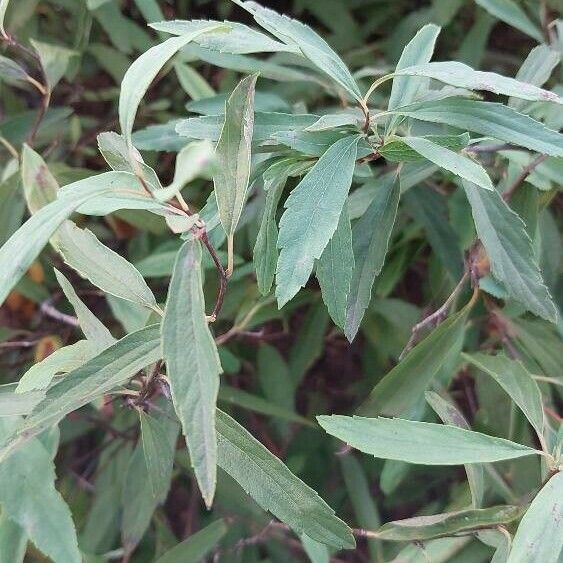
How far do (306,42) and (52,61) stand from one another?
39cm

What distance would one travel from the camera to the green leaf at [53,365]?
1.64ft

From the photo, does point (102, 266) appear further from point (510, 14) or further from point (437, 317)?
point (510, 14)

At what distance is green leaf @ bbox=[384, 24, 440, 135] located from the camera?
0.57m

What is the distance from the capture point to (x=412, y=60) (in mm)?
572

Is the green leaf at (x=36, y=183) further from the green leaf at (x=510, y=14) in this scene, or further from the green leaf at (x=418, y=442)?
the green leaf at (x=510, y=14)

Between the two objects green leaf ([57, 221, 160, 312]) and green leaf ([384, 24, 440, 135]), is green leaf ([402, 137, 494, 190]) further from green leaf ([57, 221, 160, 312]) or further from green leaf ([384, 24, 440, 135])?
green leaf ([57, 221, 160, 312])

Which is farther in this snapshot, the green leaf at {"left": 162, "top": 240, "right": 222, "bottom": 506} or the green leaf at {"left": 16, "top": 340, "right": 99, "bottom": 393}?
the green leaf at {"left": 16, "top": 340, "right": 99, "bottom": 393}

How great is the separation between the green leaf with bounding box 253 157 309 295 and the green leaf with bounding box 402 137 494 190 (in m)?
0.08

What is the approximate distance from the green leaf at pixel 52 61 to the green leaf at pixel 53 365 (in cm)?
36

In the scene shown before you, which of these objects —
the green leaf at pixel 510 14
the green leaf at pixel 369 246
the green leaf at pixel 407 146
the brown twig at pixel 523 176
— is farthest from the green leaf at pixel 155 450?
the green leaf at pixel 510 14

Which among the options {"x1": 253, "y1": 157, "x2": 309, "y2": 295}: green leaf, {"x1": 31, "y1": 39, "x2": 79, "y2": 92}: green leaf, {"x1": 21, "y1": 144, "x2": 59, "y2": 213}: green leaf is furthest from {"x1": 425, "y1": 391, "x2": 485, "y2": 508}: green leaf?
{"x1": 31, "y1": 39, "x2": 79, "y2": 92}: green leaf

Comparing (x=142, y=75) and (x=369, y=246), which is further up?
(x=142, y=75)

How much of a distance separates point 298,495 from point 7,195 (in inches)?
18.6

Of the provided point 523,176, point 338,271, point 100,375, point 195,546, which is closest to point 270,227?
point 338,271
